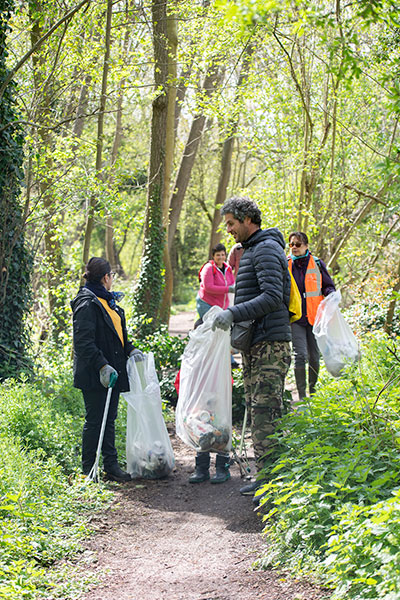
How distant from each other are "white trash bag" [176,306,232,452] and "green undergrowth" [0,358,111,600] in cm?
89

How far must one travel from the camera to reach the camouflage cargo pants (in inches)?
183

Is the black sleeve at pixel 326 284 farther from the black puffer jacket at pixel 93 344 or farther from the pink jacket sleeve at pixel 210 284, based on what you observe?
the black puffer jacket at pixel 93 344

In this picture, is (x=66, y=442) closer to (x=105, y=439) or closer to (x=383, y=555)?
(x=105, y=439)

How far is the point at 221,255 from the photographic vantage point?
9.14 metres

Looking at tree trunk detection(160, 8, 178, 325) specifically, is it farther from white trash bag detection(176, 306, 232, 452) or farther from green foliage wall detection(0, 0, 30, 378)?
white trash bag detection(176, 306, 232, 452)

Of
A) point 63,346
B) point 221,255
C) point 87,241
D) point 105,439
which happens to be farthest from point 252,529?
point 63,346

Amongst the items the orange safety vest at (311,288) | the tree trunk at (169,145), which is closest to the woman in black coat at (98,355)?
the orange safety vest at (311,288)

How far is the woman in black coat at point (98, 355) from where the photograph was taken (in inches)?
207

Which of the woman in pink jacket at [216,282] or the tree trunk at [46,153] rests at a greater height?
the tree trunk at [46,153]

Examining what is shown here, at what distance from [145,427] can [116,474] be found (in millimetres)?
507

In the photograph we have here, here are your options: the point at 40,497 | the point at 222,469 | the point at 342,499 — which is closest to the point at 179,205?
the point at 222,469

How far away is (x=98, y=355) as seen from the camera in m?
5.28

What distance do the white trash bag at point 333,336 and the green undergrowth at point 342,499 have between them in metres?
1.59

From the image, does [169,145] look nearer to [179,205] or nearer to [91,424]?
[179,205]
